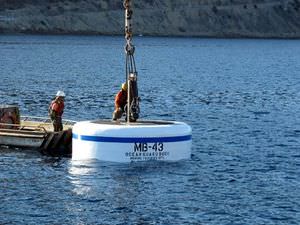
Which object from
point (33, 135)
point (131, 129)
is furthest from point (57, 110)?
point (131, 129)

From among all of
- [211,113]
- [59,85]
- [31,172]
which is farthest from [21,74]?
[31,172]

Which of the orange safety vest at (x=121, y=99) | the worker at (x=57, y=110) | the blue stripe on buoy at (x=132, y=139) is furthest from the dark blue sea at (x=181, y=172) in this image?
the orange safety vest at (x=121, y=99)

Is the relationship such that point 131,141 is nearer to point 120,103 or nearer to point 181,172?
point 181,172

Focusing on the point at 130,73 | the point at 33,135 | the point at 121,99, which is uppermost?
the point at 130,73

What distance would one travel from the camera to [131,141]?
40844 millimetres

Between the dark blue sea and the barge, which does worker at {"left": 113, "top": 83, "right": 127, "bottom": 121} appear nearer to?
the dark blue sea

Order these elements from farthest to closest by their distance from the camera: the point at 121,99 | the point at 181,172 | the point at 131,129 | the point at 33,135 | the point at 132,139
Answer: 1. the point at 33,135
2. the point at 121,99
3. the point at 181,172
4. the point at 132,139
5. the point at 131,129

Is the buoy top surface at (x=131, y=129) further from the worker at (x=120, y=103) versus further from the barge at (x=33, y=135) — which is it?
the barge at (x=33, y=135)

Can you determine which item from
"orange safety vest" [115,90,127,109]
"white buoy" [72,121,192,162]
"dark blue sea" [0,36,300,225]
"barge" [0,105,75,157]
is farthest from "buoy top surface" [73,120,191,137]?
"barge" [0,105,75,157]

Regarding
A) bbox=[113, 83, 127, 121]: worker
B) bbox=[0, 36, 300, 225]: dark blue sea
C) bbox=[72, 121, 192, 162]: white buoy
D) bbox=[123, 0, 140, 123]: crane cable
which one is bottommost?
bbox=[0, 36, 300, 225]: dark blue sea

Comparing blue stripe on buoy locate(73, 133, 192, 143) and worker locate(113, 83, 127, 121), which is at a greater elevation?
worker locate(113, 83, 127, 121)

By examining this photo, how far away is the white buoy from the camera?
4075 centimetres

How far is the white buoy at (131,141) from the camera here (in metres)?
40.8

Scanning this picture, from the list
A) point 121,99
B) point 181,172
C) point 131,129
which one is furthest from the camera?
point 121,99
